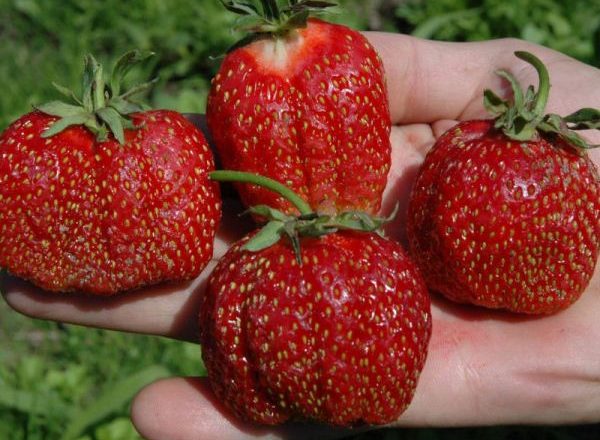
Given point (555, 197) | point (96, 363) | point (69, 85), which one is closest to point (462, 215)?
point (555, 197)

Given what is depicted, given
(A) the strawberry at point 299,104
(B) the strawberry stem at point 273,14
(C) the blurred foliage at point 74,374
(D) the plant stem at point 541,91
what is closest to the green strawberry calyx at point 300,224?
(A) the strawberry at point 299,104

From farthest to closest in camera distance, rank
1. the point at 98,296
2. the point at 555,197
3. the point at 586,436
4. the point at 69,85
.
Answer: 1. the point at 69,85
2. the point at 586,436
3. the point at 98,296
4. the point at 555,197

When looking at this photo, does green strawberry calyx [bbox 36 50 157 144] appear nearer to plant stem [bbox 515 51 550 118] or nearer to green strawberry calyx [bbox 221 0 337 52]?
green strawberry calyx [bbox 221 0 337 52]

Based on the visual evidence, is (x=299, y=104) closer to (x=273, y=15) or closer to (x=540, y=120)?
(x=273, y=15)

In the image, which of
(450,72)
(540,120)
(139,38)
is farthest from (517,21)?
(540,120)

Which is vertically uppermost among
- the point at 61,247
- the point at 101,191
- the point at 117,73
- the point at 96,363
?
the point at 117,73

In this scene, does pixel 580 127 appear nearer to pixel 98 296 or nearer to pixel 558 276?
pixel 558 276

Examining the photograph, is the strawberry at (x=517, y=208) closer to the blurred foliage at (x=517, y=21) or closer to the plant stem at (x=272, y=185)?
the plant stem at (x=272, y=185)
